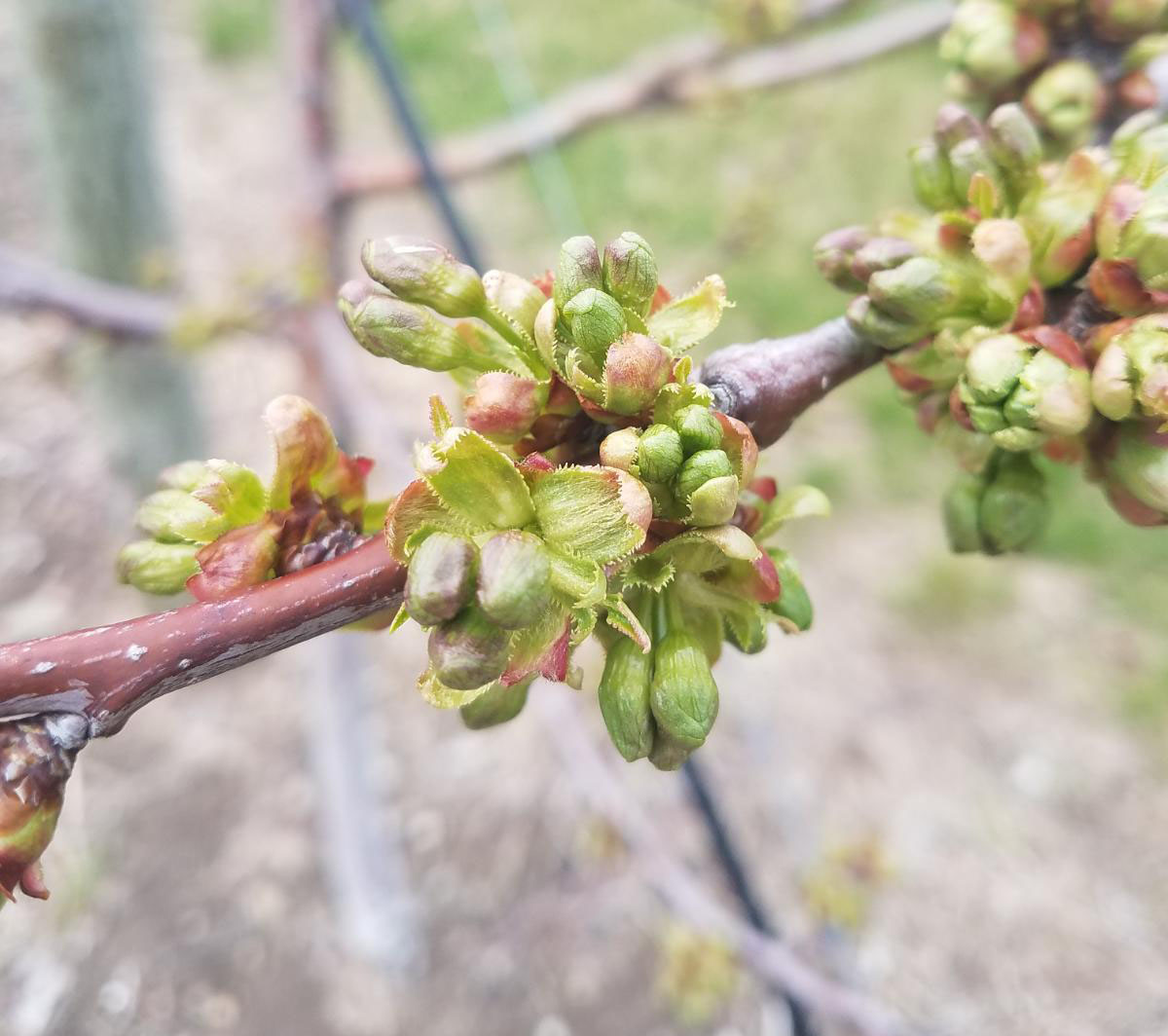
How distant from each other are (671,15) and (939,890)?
4.29 meters

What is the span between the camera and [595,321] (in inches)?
20.8

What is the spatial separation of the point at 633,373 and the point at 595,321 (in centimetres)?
4

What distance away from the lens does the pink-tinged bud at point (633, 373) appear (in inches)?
20.3

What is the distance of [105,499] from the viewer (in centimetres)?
367

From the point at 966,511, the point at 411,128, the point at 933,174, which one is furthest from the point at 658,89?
the point at 966,511

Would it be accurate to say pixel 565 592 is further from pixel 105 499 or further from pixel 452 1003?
pixel 105 499

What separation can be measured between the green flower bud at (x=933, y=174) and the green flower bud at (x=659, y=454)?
34 cm

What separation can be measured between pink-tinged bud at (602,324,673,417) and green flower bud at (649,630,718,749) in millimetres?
150

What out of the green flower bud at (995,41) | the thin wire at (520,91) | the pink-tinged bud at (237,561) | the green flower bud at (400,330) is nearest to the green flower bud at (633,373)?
the green flower bud at (400,330)

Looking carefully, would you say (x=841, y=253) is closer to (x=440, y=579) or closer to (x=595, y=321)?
(x=595, y=321)

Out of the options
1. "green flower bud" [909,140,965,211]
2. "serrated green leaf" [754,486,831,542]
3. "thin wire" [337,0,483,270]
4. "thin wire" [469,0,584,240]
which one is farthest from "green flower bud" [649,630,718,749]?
"thin wire" [469,0,584,240]

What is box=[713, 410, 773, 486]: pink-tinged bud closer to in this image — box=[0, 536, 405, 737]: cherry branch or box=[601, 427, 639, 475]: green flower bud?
box=[601, 427, 639, 475]: green flower bud

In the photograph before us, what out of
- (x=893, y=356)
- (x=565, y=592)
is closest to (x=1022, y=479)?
(x=893, y=356)

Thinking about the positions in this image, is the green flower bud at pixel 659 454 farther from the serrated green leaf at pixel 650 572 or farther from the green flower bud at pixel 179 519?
the green flower bud at pixel 179 519
